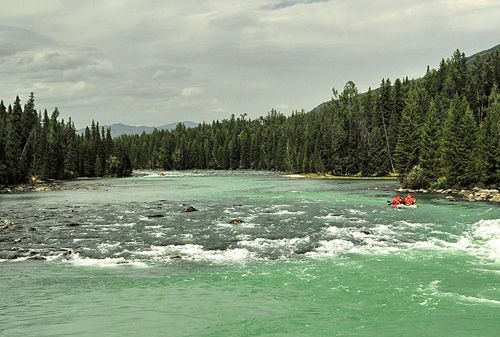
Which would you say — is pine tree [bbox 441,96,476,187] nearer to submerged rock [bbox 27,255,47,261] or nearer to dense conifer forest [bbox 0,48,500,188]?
dense conifer forest [bbox 0,48,500,188]

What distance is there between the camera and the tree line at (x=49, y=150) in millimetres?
117000

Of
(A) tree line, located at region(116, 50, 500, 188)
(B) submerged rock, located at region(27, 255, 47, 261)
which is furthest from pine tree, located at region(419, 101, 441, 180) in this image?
(B) submerged rock, located at region(27, 255, 47, 261)

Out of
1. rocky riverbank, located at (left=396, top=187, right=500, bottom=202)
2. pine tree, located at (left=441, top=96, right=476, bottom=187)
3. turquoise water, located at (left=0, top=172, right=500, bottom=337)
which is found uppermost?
pine tree, located at (left=441, top=96, right=476, bottom=187)

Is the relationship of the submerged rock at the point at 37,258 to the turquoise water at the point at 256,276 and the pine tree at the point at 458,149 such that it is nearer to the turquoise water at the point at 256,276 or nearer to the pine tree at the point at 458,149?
the turquoise water at the point at 256,276

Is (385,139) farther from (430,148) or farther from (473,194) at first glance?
(473,194)

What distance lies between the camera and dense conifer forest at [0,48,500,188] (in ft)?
279

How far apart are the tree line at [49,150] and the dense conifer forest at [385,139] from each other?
309mm

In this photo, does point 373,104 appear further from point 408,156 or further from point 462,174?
point 462,174

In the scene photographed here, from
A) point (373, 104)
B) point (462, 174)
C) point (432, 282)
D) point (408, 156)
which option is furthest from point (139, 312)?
point (373, 104)

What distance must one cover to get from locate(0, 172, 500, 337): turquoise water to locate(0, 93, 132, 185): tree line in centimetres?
7361

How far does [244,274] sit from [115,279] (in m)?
7.91

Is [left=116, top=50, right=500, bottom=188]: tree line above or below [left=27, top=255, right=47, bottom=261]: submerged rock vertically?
above

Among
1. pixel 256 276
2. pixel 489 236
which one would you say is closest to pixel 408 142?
pixel 489 236

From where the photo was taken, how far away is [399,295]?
23.3 meters
